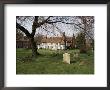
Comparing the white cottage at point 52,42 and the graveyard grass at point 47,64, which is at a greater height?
the white cottage at point 52,42

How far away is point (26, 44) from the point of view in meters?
1.38

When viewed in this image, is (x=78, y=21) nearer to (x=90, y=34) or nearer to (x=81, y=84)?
(x=90, y=34)

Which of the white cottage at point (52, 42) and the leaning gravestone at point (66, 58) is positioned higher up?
the white cottage at point (52, 42)

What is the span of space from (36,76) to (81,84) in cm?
12

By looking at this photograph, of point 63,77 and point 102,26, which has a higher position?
point 102,26

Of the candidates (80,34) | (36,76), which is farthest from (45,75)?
(80,34)

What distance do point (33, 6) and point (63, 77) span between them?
Result: 20cm

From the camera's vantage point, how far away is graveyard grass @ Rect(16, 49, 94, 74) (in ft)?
4.52

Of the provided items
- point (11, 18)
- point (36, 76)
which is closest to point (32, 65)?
point (36, 76)

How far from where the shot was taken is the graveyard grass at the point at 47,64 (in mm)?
1378

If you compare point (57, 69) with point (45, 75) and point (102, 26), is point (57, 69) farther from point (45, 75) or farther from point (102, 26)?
point (102, 26)

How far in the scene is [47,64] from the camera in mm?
1381

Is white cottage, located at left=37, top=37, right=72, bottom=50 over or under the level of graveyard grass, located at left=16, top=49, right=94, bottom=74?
over

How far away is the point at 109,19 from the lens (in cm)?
137
